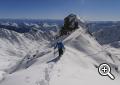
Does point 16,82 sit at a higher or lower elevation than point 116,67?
higher

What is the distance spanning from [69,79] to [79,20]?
159 feet

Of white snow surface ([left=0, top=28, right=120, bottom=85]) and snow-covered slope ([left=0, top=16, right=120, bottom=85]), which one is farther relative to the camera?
snow-covered slope ([left=0, top=16, right=120, bottom=85])

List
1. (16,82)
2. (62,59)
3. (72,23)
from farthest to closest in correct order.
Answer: (72,23) < (62,59) < (16,82)

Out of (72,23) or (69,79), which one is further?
(72,23)

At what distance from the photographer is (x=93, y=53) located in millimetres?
45094

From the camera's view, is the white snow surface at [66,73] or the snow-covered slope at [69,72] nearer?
the white snow surface at [66,73]

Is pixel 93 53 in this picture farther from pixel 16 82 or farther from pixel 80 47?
pixel 16 82

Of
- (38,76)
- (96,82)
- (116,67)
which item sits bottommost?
(116,67)

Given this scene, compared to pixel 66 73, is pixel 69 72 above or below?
below

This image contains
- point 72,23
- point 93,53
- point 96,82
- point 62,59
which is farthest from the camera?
point 72,23

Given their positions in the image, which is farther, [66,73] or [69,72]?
[69,72]

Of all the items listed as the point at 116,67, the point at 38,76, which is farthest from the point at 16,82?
the point at 116,67

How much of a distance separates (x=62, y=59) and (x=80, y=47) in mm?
15071

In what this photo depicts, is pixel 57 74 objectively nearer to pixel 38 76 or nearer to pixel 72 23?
pixel 38 76
